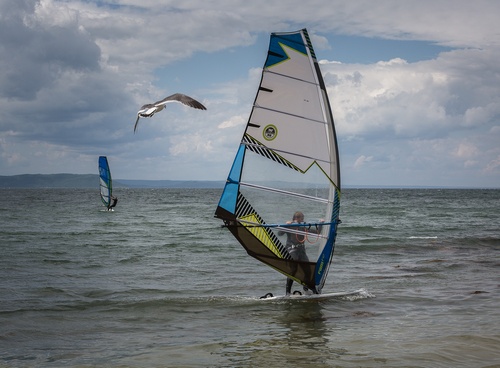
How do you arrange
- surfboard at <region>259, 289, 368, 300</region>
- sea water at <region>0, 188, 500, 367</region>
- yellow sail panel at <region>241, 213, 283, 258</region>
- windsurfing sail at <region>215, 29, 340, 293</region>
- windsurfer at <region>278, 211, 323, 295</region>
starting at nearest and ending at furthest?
sea water at <region>0, 188, 500, 367</region>, windsurfing sail at <region>215, 29, 340, 293</region>, yellow sail panel at <region>241, 213, 283, 258</region>, windsurfer at <region>278, 211, 323, 295</region>, surfboard at <region>259, 289, 368, 300</region>

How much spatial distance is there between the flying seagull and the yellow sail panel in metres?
3.90

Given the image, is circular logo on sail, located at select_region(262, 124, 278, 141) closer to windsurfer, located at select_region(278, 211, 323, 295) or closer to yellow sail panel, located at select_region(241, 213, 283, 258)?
yellow sail panel, located at select_region(241, 213, 283, 258)

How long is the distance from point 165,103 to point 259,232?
4.95 metres

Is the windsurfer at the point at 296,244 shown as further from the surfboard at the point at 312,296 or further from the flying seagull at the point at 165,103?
the flying seagull at the point at 165,103

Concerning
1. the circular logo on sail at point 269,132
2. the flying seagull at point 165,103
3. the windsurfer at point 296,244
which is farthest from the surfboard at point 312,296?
the flying seagull at point 165,103

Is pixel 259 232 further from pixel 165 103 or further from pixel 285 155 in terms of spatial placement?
pixel 165 103

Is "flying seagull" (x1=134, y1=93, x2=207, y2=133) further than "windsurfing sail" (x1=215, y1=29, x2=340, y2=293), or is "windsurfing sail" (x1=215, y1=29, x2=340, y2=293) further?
"flying seagull" (x1=134, y1=93, x2=207, y2=133)

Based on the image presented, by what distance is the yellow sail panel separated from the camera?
34.3ft

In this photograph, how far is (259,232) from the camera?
10594 mm

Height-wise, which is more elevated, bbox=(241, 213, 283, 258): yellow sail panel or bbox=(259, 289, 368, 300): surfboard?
bbox=(241, 213, 283, 258): yellow sail panel

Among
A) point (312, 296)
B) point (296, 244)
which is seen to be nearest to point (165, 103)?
point (296, 244)

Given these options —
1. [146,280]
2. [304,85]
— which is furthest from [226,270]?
[304,85]

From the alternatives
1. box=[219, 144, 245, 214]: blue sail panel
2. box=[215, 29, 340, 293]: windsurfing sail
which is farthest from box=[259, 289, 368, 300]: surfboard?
box=[219, 144, 245, 214]: blue sail panel

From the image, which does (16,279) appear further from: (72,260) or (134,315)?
(134,315)
